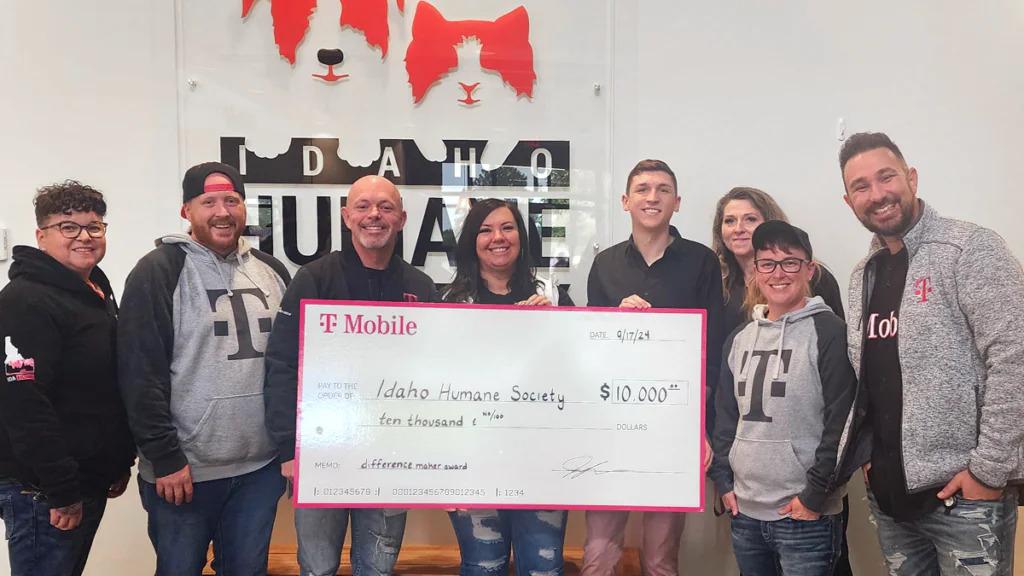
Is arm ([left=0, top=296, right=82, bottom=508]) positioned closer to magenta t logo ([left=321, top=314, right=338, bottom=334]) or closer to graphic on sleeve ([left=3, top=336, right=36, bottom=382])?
graphic on sleeve ([left=3, top=336, right=36, bottom=382])

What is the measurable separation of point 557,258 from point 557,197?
245 mm

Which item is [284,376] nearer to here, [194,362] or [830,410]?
[194,362]

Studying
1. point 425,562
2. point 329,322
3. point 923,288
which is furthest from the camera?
point 425,562

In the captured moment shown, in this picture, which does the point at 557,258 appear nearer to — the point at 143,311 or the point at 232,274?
the point at 232,274

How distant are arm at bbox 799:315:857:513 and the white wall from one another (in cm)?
69

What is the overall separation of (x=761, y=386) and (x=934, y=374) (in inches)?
17.1

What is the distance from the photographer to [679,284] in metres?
1.89

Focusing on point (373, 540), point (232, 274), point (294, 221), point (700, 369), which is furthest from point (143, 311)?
point (700, 369)

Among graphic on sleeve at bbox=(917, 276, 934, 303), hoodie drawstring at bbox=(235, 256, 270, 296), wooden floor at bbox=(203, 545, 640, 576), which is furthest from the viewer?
wooden floor at bbox=(203, 545, 640, 576)

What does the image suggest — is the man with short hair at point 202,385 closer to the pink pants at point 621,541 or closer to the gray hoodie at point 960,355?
the pink pants at point 621,541

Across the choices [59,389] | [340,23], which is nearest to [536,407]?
[59,389]

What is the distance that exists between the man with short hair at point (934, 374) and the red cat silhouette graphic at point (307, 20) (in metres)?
1.76

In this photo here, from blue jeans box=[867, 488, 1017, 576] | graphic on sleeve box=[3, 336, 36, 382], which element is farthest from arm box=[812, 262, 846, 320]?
graphic on sleeve box=[3, 336, 36, 382]

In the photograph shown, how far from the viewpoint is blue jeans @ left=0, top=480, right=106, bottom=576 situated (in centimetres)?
168
